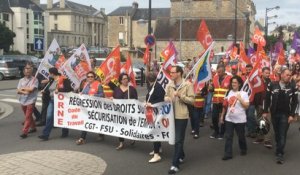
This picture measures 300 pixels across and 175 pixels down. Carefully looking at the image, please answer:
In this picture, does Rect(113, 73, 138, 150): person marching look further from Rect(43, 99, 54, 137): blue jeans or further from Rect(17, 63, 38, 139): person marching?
Rect(17, 63, 38, 139): person marching

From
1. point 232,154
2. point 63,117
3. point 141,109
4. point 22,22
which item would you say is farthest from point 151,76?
point 22,22

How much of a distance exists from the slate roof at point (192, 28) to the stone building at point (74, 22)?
51.1 meters

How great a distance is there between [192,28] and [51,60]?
70119 millimetres

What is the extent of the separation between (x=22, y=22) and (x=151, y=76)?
96495mm

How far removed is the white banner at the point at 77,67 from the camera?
10.7 m

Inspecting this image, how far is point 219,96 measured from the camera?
10.4m

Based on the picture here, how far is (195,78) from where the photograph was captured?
856 cm

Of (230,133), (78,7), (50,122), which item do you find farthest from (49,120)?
(78,7)

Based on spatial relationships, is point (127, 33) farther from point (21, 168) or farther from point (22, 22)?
Result: point (21, 168)

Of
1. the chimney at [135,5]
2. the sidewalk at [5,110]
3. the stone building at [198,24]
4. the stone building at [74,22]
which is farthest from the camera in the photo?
the stone building at [74,22]

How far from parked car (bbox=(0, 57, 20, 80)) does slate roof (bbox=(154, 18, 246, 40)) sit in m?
46.5

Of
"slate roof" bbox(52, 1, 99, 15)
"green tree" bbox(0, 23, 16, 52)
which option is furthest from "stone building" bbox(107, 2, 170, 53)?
"green tree" bbox(0, 23, 16, 52)

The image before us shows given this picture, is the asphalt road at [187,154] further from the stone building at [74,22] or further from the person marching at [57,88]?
the stone building at [74,22]

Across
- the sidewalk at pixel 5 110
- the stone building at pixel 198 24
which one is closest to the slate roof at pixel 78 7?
the stone building at pixel 198 24
